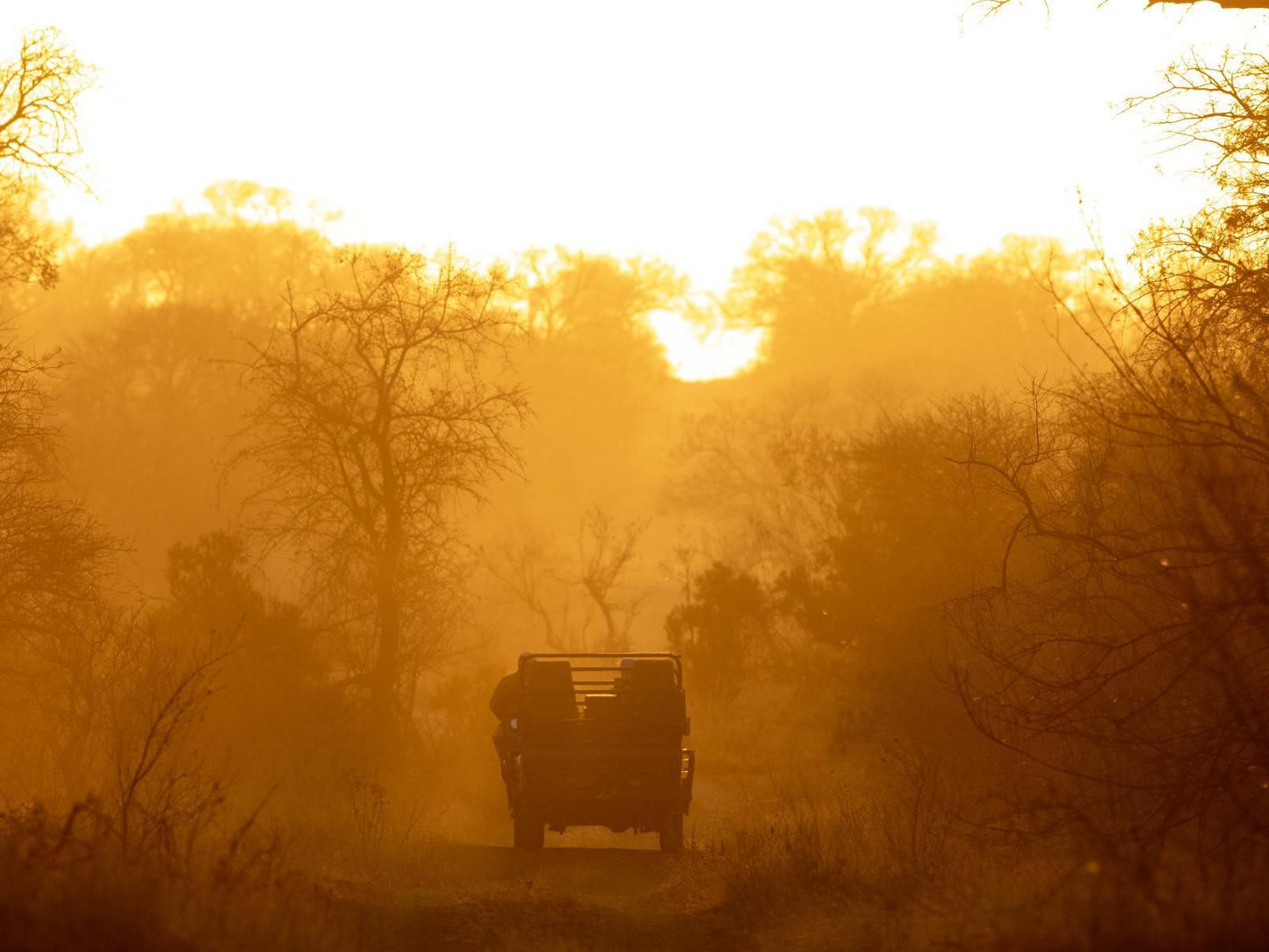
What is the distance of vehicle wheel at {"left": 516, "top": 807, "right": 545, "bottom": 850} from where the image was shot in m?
15.6

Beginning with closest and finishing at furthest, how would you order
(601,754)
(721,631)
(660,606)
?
1. (601,754)
2. (721,631)
3. (660,606)

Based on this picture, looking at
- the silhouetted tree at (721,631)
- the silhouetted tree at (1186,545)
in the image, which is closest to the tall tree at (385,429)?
the silhouetted tree at (1186,545)

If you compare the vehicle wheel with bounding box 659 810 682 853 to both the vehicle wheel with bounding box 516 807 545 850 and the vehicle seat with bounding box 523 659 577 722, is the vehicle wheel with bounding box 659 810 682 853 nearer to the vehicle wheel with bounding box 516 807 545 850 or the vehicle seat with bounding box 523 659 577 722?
the vehicle wheel with bounding box 516 807 545 850

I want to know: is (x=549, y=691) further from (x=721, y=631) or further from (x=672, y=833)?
(x=721, y=631)

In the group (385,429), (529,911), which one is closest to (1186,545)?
(529,911)

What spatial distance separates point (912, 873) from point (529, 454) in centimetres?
5905

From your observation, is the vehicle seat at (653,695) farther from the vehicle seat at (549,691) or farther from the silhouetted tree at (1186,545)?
the silhouetted tree at (1186,545)

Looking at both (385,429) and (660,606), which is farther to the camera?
(660,606)

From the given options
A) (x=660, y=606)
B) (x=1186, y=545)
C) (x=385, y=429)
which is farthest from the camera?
(x=660, y=606)

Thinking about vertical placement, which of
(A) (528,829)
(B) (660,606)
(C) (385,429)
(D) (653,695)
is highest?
(C) (385,429)

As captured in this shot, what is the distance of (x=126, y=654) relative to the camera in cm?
1642

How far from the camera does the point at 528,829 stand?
51.8 ft

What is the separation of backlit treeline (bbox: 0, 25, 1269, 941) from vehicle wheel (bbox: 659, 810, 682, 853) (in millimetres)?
2499

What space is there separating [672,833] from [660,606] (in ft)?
126
